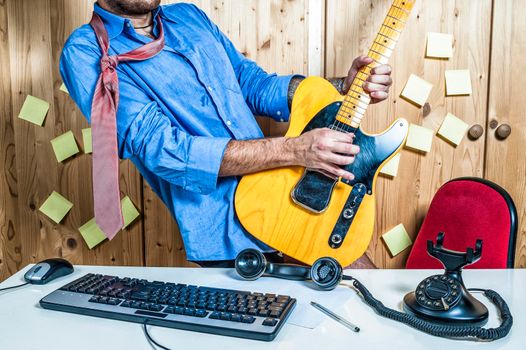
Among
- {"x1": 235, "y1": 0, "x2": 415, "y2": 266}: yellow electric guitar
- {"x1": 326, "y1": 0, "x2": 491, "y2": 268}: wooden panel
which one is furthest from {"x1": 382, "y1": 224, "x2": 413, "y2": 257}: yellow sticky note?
{"x1": 235, "y1": 0, "x2": 415, "y2": 266}: yellow electric guitar

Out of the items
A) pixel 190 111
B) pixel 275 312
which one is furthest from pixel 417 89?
pixel 275 312

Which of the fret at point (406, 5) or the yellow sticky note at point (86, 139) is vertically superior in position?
the fret at point (406, 5)

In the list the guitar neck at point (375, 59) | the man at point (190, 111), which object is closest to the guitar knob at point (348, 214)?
the man at point (190, 111)

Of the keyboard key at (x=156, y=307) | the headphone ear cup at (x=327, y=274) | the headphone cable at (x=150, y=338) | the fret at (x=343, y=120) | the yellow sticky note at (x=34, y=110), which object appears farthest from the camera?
the yellow sticky note at (x=34, y=110)

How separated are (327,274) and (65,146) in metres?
1.38

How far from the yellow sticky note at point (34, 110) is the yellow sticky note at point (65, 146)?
10 cm

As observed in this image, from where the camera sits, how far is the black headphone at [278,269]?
3.23 ft

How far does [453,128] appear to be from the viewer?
1.87m

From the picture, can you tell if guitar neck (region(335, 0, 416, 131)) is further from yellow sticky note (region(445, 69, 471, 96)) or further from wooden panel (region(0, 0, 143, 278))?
wooden panel (region(0, 0, 143, 278))

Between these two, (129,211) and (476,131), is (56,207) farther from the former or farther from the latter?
(476,131)

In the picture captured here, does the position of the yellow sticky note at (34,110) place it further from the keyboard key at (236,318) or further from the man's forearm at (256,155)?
the keyboard key at (236,318)

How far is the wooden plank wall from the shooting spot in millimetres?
1838

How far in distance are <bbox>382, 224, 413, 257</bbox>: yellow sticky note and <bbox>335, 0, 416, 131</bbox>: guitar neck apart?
0.73 m

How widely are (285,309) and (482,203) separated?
0.90 meters
